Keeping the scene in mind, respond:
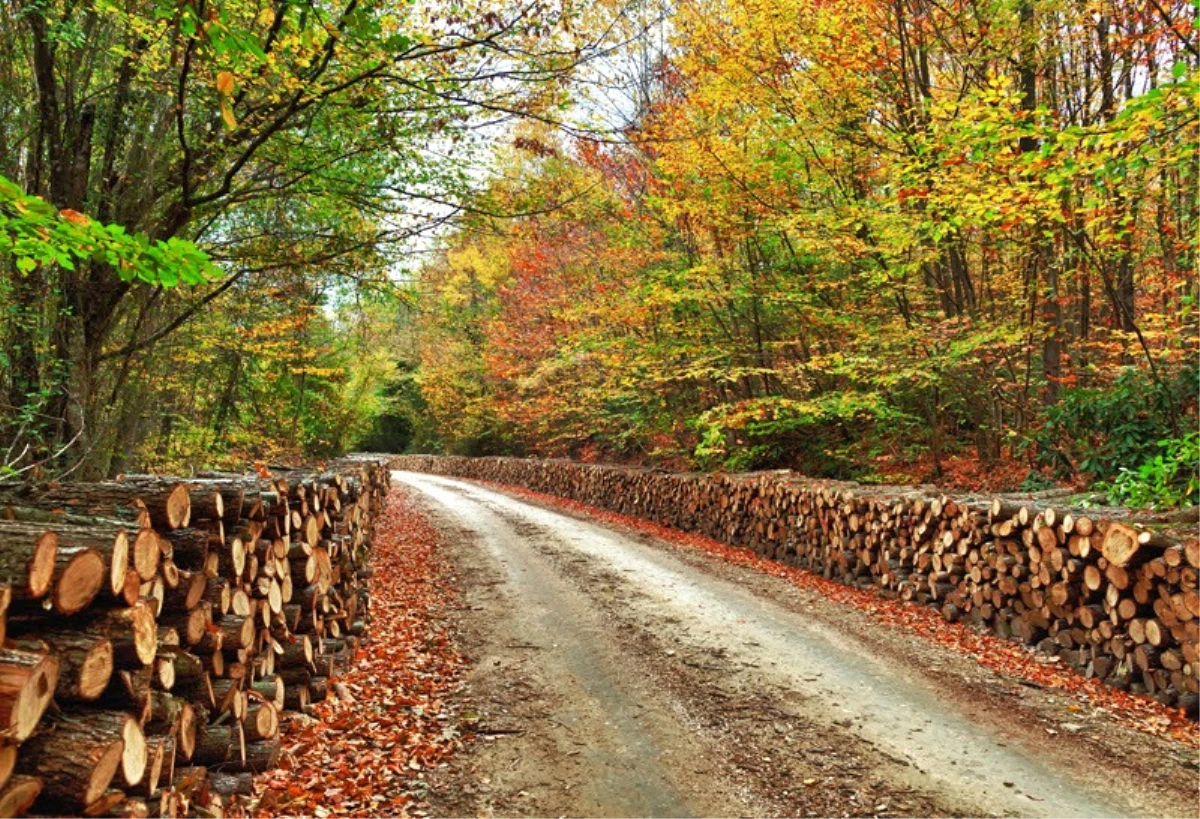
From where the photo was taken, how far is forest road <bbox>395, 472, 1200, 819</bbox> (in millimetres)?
3676

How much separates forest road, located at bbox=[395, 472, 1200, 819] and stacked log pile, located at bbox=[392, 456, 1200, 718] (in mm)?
763

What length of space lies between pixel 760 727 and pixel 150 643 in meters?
3.62

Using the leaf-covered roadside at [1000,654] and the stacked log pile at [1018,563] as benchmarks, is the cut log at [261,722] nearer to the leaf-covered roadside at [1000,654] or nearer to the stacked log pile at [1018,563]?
the leaf-covered roadside at [1000,654]

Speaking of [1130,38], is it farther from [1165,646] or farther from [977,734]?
[977,734]

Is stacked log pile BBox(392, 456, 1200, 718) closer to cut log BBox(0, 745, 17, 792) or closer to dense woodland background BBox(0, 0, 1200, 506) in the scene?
dense woodland background BBox(0, 0, 1200, 506)

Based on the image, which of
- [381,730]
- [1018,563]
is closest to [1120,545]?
[1018,563]

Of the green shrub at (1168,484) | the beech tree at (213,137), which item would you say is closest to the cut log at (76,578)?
the beech tree at (213,137)

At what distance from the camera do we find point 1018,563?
6.18 metres

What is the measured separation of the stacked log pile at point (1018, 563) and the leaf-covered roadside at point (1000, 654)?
0.13 m

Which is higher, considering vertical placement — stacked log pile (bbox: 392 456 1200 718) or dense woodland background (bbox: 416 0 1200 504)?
dense woodland background (bbox: 416 0 1200 504)

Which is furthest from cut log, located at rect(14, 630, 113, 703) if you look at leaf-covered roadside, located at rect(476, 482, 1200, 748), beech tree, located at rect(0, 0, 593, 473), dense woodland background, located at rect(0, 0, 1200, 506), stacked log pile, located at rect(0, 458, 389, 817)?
leaf-covered roadside, located at rect(476, 482, 1200, 748)

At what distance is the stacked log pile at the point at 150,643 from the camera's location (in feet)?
7.22

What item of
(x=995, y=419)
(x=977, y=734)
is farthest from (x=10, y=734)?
(x=995, y=419)

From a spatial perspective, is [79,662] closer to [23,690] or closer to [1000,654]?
[23,690]
